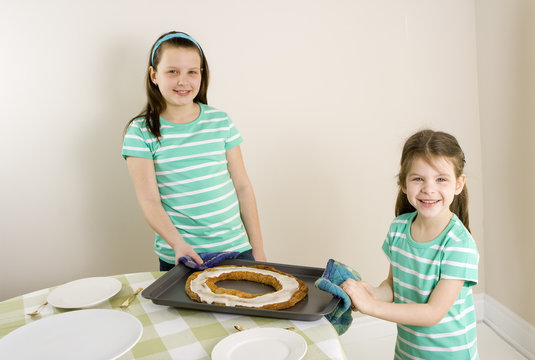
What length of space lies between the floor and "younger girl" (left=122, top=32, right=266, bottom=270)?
0.96 metres

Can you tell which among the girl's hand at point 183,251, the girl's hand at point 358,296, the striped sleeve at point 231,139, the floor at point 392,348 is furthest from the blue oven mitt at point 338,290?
the floor at point 392,348

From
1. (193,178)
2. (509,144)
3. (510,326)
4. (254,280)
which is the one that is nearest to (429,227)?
(254,280)

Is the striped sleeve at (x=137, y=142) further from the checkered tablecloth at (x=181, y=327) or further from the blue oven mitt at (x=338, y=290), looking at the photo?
the blue oven mitt at (x=338, y=290)

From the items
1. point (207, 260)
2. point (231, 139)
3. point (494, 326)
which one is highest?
point (231, 139)

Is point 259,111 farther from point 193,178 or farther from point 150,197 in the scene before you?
point 150,197

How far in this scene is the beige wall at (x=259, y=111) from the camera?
1.89 m

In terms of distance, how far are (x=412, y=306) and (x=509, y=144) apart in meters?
1.44

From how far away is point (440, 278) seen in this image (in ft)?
4.00

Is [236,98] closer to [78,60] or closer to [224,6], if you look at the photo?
[224,6]

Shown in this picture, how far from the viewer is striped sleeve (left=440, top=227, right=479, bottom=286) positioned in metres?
1.18

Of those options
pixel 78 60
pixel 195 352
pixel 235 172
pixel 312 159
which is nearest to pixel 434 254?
pixel 195 352

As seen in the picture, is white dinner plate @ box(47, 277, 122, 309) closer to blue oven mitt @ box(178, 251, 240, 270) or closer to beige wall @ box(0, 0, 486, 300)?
blue oven mitt @ box(178, 251, 240, 270)

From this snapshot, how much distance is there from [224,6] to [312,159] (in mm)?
810

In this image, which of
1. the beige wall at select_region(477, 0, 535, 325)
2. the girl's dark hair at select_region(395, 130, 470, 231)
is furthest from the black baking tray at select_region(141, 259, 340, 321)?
the beige wall at select_region(477, 0, 535, 325)
